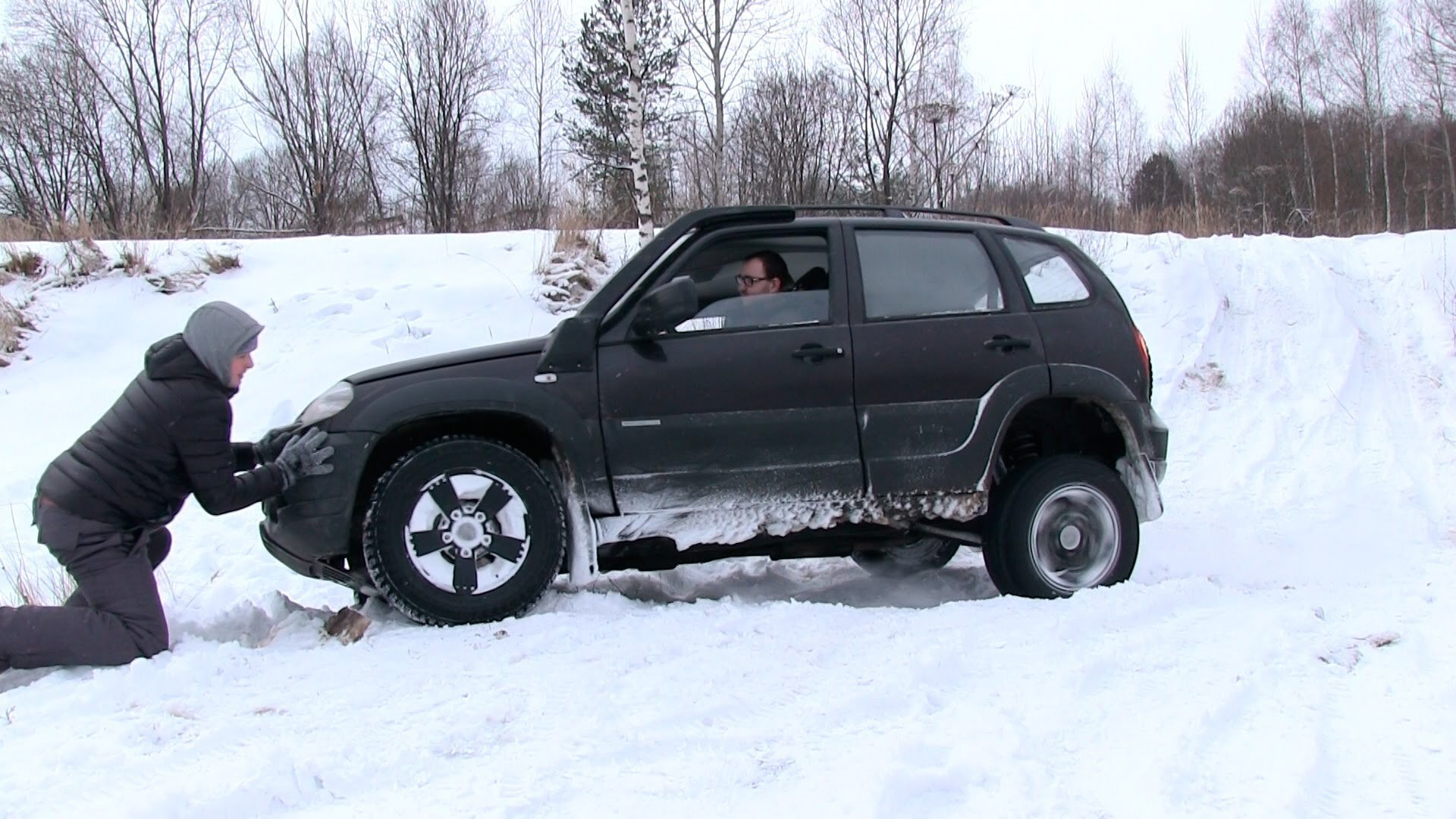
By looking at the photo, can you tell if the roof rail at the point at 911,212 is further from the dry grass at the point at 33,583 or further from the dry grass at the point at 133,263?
the dry grass at the point at 133,263

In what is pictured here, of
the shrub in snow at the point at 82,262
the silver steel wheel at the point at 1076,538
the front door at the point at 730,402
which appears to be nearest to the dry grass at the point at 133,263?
the shrub in snow at the point at 82,262

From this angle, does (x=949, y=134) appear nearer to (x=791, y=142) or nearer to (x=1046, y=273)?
(x=791, y=142)

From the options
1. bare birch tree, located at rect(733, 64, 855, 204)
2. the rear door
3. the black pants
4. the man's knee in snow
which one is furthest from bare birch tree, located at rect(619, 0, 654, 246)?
bare birch tree, located at rect(733, 64, 855, 204)

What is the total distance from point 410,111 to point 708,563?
86.0 ft

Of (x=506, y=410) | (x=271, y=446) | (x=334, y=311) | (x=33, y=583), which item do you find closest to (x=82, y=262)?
(x=334, y=311)

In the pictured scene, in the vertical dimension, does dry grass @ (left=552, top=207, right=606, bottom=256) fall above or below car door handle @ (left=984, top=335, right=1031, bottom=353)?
above

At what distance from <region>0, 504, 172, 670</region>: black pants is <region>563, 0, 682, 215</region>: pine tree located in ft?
58.7

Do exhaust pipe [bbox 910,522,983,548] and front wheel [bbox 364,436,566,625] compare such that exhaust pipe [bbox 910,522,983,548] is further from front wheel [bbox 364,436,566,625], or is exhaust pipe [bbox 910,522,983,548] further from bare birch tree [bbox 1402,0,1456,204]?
bare birch tree [bbox 1402,0,1456,204]

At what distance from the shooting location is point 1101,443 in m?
4.51

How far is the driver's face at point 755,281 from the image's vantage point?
4035 mm

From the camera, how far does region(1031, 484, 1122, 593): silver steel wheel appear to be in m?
4.16

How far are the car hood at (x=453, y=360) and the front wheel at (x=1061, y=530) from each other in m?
2.22

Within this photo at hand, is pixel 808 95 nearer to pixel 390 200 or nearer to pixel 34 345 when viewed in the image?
pixel 390 200

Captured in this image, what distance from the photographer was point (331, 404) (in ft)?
12.3
